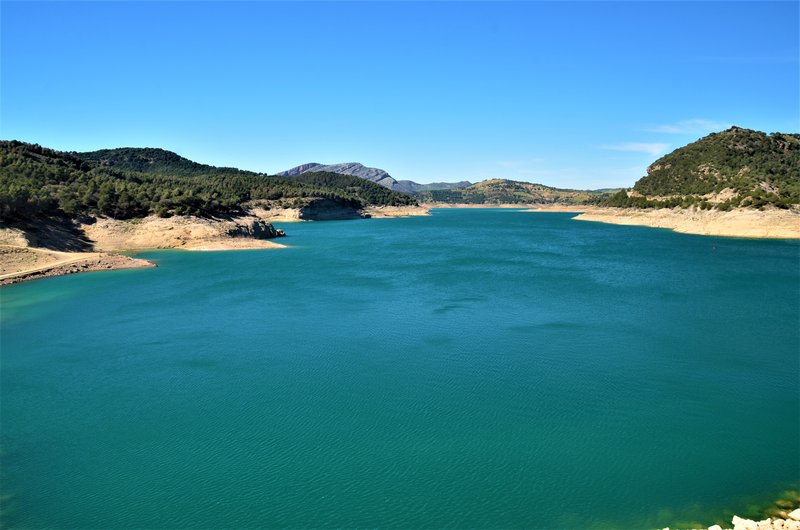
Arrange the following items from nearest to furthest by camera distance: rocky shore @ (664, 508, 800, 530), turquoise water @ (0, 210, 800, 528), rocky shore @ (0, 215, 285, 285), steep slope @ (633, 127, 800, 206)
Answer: rocky shore @ (664, 508, 800, 530), turquoise water @ (0, 210, 800, 528), rocky shore @ (0, 215, 285, 285), steep slope @ (633, 127, 800, 206)

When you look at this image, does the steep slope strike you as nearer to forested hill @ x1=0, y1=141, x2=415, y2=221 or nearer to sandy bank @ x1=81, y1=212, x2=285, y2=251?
sandy bank @ x1=81, y1=212, x2=285, y2=251

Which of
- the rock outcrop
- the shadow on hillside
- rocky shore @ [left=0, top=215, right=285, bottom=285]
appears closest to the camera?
rocky shore @ [left=0, top=215, right=285, bottom=285]

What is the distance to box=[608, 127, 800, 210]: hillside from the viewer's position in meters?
76.9

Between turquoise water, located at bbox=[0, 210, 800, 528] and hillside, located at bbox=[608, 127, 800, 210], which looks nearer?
turquoise water, located at bbox=[0, 210, 800, 528]

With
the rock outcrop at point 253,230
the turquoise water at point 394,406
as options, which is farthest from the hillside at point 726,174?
the rock outcrop at point 253,230

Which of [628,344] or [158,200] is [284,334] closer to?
[628,344]

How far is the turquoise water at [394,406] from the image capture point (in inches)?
429

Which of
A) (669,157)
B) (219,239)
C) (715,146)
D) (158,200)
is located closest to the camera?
(219,239)

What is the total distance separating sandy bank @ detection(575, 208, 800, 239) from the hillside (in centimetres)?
204

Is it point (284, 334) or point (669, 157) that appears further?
point (669, 157)

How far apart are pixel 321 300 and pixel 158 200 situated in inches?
1616

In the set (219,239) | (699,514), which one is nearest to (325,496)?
(699,514)

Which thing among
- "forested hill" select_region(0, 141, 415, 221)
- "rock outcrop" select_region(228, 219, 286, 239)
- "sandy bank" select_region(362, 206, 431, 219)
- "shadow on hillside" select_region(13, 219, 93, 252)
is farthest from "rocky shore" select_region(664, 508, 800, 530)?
"sandy bank" select_region(362, 206, 431, 219)

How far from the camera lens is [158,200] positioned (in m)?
62.2
